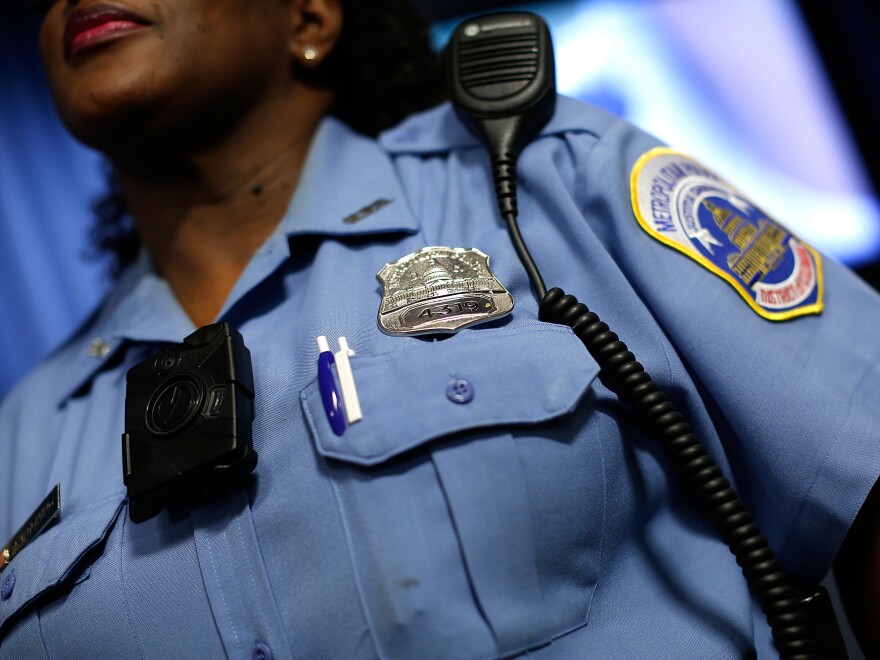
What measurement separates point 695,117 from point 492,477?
58.9 inches

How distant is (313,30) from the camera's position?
1142 mm

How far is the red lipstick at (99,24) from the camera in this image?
3.11ft

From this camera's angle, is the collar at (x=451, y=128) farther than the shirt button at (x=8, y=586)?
Yes

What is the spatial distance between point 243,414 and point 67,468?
0.33 meters

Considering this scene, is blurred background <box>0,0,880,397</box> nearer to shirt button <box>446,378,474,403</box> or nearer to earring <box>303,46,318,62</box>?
earring <box>303,46,318,62</box>

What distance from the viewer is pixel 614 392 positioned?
75cm

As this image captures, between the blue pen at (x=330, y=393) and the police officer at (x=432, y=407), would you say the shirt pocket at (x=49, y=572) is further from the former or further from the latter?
the blue pen at (x=330, y=393)

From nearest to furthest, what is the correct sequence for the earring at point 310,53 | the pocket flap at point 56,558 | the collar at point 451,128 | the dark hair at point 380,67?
the pocket flap at point 56,558
the collar at point 451,128
the earring at point 310,53
the dark hair at point 380,67

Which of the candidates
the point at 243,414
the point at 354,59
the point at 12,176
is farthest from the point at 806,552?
the point at 12,176

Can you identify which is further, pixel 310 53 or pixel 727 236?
pixel 310 53

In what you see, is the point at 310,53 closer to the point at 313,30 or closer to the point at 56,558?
the point at 313,30

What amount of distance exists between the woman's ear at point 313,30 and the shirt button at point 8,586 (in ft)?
2.50

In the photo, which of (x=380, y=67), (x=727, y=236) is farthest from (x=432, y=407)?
(x=380, y=67)

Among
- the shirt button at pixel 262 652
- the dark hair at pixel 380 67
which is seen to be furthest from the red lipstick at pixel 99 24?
the shirt button at pixel 262 652
